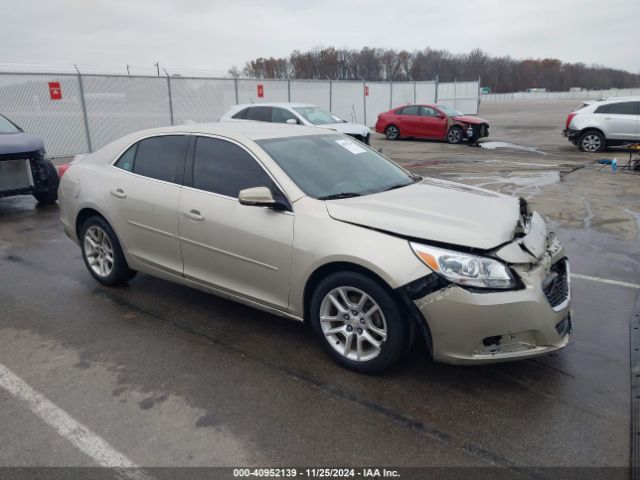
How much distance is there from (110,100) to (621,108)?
1513cm

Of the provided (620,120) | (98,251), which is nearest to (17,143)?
(98,251)

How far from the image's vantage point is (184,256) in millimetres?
4160

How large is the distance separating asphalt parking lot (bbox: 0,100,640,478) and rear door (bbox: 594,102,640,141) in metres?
11.6

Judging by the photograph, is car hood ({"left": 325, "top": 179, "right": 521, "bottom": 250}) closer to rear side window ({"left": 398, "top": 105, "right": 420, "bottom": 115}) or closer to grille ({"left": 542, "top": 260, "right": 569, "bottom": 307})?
grille ({"left": 542, "top": 260, "right": 569, "bottom": 307})

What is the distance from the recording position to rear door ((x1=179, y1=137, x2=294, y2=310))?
3.58 m

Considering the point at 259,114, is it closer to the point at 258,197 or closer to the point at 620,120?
the point at 620,120

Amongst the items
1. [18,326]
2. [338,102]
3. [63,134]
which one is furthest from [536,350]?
[338,102]

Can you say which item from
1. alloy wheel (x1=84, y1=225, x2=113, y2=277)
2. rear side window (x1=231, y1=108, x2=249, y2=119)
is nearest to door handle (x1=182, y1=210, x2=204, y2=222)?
alloy wheel (x1=84, y1=225, x2=113, y2=277)

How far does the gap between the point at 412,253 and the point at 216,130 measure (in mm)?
2054

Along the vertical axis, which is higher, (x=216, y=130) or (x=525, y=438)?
(x=216, y=130)

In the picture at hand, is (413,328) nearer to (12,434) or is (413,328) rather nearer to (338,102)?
(12,434)

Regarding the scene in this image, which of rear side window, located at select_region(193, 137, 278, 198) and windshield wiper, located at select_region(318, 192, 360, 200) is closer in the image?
windshield wiper, located at select_region(318, 192, 360, 200)

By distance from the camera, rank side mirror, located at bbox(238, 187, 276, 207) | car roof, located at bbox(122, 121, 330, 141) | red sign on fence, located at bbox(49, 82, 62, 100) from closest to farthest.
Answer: side mirror, located at bbox(238, 187, 276, 207)
car roof, located at bbox(122, 121, 330, 141)
red sign on fence, located at bbox(49, 82, 62, 100)

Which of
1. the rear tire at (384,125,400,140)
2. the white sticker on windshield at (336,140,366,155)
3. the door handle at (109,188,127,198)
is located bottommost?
the rear tire at (384,125,400,140)
